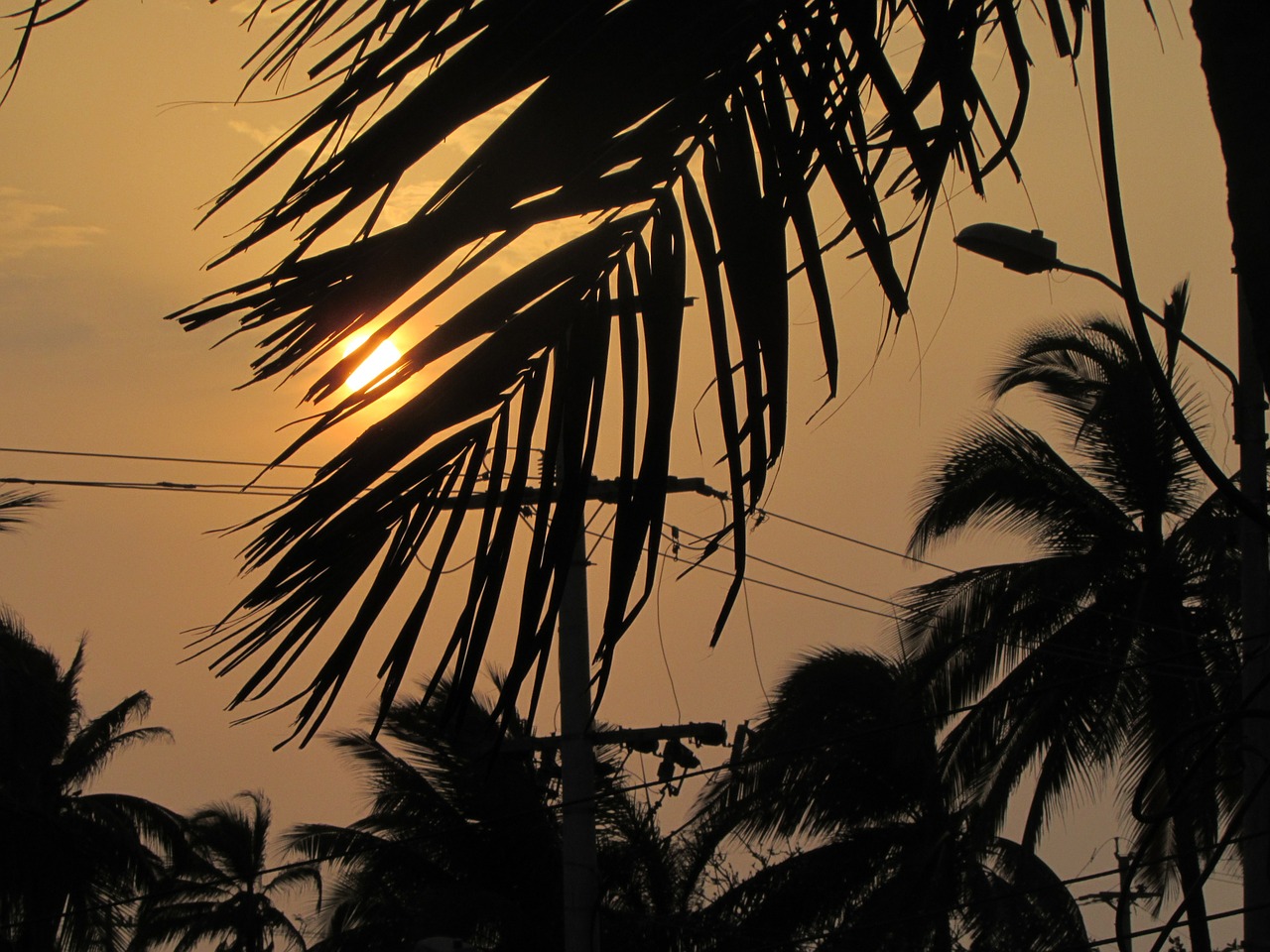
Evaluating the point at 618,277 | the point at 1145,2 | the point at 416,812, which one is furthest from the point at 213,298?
the point at 416,812

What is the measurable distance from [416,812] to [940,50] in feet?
65.6

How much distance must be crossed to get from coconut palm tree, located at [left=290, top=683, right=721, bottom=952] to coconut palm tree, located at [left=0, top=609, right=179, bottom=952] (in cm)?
338

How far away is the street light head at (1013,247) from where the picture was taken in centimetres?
577

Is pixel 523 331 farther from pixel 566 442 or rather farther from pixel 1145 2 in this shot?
pixel 1145 2

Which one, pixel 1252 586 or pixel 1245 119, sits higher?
pixel 1252 586

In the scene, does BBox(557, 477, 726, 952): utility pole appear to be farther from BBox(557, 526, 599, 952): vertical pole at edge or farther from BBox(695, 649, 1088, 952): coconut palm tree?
BBox(695, 649, 1088, 952): coconut palm tree

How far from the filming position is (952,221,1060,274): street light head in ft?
18.9

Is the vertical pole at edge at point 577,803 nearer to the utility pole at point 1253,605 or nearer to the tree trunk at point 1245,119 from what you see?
the utility pole at point 1253,605

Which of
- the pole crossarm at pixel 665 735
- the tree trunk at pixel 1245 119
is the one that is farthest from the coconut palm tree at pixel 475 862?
the tree trunk at pixel 1245 119

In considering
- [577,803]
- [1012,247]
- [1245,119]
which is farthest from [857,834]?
[1245,119]

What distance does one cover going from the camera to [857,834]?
2045 centimetres

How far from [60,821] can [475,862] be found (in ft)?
31.8

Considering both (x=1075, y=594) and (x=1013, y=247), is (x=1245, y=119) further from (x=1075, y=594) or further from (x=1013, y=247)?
(x=1075, y=594)

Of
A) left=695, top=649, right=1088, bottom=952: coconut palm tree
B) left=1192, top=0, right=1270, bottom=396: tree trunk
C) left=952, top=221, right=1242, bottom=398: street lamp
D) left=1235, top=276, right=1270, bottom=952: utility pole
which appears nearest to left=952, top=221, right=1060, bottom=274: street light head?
left=952, top=221, right=1242, bottom=398: street lamp
